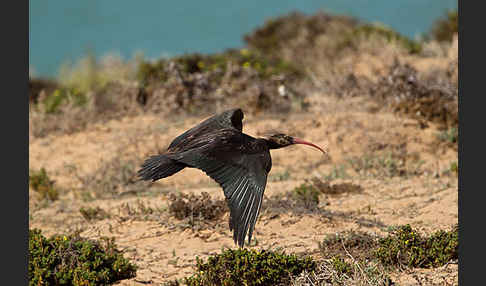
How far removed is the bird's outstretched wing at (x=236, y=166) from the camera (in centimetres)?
510

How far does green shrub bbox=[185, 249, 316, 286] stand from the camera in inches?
222

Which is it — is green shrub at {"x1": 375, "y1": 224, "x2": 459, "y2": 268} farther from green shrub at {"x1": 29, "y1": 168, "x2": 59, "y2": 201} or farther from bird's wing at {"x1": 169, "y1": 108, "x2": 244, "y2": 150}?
green shrub at {"x1": 29, "y1": 168, "x2": 59, "y2": 201}

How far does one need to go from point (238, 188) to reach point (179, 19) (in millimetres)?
137117

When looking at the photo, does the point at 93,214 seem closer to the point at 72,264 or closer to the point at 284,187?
the point at 72,264

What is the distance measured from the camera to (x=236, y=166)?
5590 mm

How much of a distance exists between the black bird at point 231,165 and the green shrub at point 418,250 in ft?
4.83

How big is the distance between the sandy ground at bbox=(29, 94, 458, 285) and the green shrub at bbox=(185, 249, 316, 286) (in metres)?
0.75

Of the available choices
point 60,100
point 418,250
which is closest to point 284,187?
point 418,250

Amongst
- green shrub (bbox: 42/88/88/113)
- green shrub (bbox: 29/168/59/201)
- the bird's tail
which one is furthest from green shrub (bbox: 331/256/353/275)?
green shrub (bbox: 42/88/88/113)

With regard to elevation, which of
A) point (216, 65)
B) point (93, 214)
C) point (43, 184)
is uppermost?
point (216, 65)

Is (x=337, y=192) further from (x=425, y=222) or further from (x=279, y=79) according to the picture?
(x=279, y=79)

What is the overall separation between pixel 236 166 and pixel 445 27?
18.1 meters

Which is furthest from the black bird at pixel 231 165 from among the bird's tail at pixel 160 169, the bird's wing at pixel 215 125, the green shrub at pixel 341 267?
the green shrub at pixel 341 267

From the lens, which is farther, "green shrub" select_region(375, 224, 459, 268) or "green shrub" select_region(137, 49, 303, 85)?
"green shrub" select_region(137, 49, 303, 85)
